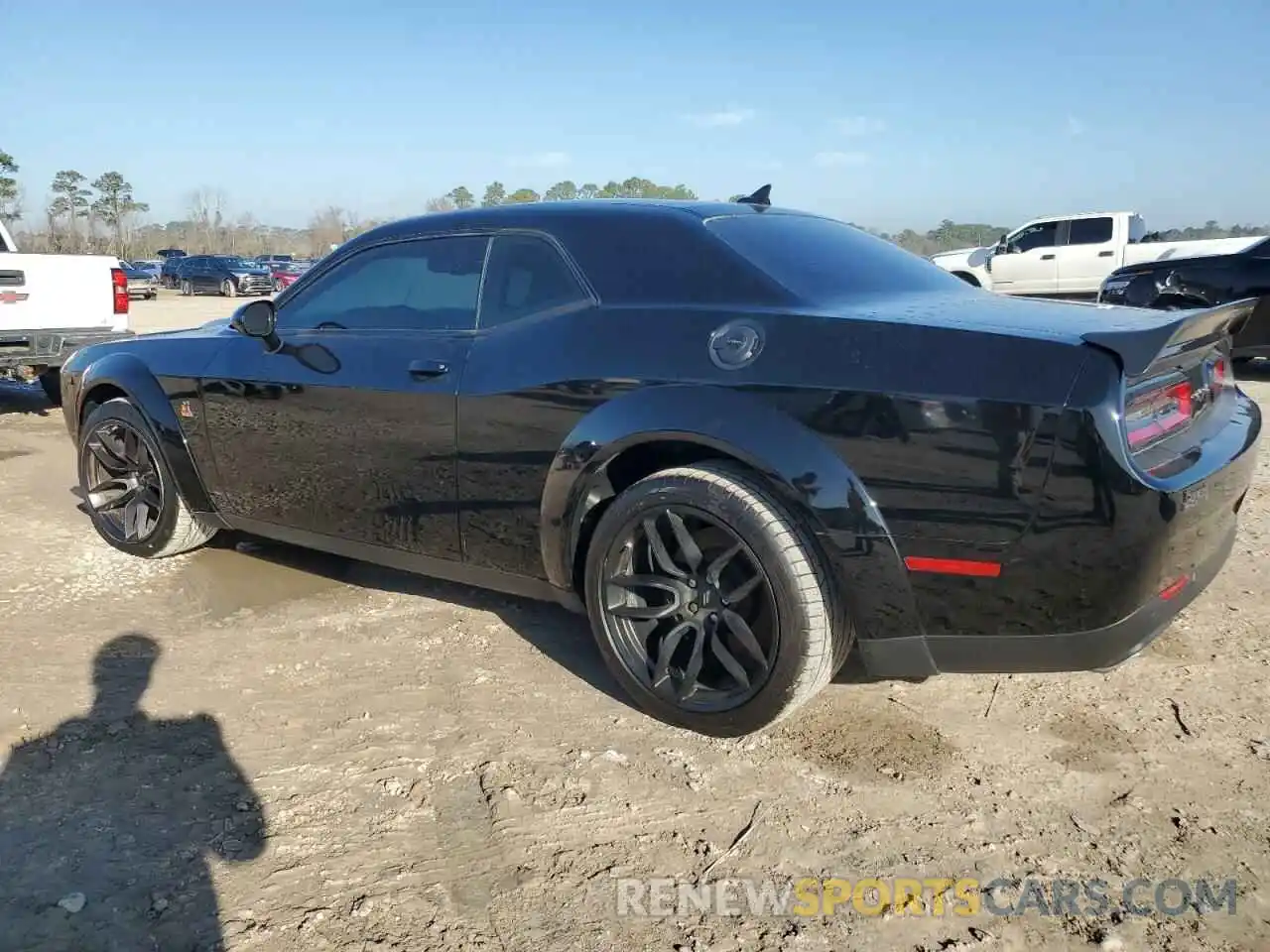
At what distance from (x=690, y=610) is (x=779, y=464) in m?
0.54

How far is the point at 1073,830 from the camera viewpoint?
2334mm

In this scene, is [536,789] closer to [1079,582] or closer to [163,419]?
[1079,582]

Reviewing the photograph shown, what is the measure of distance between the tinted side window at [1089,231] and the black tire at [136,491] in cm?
1565

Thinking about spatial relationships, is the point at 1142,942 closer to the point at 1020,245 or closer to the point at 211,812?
the point at 211,812

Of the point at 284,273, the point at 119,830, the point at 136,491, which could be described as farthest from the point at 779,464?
the point at 284,273

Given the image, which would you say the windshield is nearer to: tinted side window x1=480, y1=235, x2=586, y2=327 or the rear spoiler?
tinted side window x1=480, y1=235, x2=586, y2=327

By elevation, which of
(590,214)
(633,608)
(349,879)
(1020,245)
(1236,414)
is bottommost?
(349,879)

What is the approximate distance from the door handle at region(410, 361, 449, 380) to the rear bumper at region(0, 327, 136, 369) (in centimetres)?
516

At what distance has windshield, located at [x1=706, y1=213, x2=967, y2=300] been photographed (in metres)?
2.84

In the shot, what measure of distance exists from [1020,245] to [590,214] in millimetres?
15637

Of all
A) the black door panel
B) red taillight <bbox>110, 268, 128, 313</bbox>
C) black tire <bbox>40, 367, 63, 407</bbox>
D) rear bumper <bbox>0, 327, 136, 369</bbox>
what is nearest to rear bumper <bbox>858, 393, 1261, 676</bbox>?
the black door panel

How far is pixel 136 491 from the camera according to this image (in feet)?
14.7

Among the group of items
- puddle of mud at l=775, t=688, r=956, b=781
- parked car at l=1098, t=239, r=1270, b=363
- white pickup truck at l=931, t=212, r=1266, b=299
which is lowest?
puddle of mud at l=775, t=688, r=956, b=781

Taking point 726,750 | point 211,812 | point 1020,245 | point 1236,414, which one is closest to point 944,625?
point 726,750
